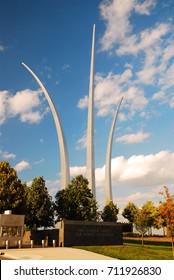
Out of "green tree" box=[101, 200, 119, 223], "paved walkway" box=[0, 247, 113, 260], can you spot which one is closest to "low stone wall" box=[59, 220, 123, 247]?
"paved walkway" box=[0, 247, 113, 260]

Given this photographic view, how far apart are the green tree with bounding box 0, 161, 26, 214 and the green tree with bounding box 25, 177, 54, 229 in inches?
49.1

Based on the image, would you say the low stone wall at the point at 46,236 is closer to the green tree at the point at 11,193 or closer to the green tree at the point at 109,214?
the green tree at the point at 11,193

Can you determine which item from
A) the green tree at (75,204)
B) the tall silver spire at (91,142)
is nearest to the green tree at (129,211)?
the tall silver spire at (91,142)

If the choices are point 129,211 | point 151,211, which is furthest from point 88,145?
point 151,211

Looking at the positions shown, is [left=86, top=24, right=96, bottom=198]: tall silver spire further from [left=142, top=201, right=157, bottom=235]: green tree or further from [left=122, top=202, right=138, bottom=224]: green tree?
[left=142, top=201, right=157, bottom=235]: green tree

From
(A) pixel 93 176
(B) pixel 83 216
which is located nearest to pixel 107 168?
(A) pixel 93 176

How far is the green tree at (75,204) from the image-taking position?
39.7m

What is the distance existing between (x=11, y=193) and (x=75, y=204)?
895 cm

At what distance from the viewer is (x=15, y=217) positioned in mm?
31719

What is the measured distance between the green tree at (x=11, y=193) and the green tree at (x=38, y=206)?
1.25m

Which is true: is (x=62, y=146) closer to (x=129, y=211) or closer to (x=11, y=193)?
(x=129, y=211)

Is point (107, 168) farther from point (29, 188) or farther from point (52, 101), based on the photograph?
point (29, 188)
